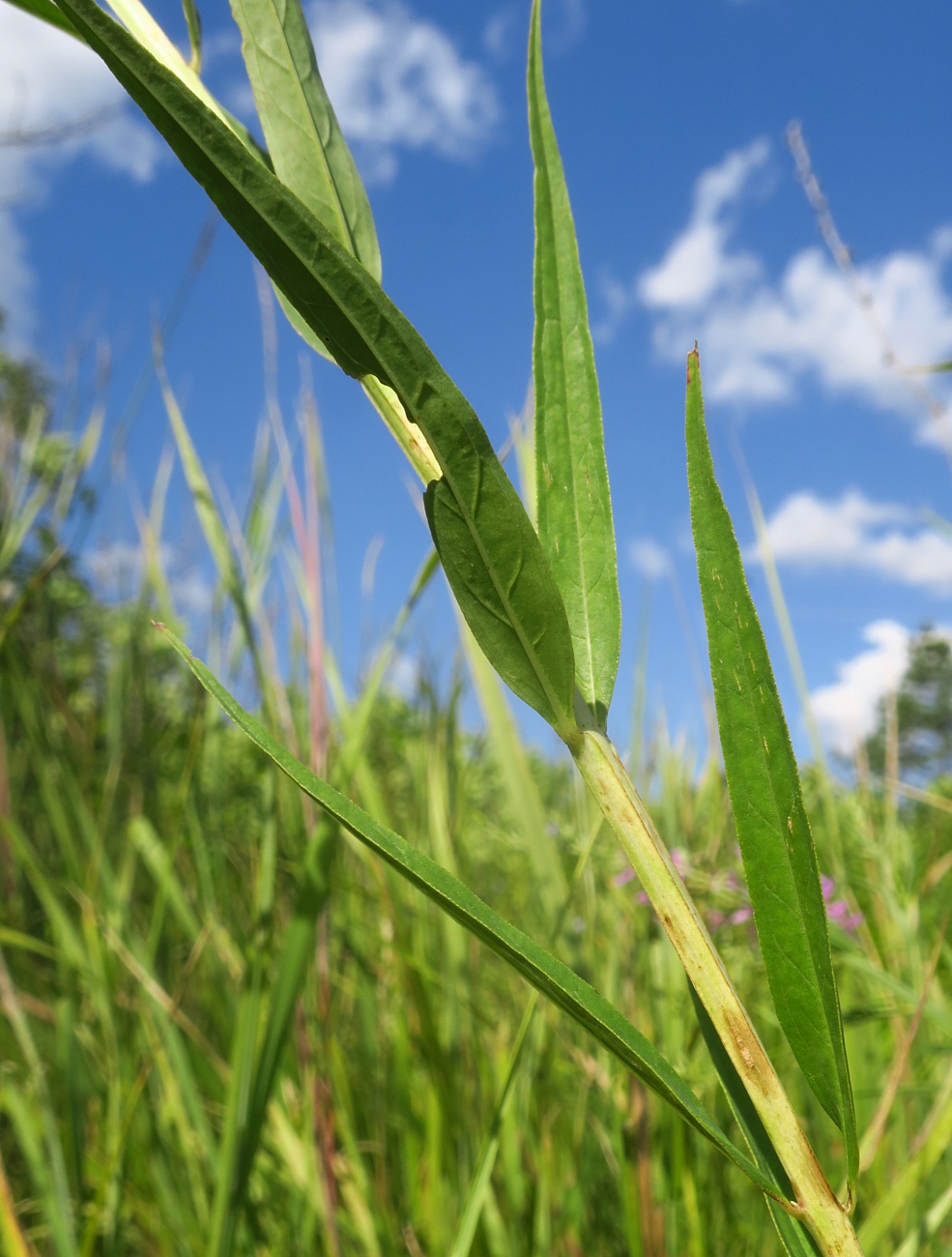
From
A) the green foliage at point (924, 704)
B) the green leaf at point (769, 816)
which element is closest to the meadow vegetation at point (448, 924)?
the green leaf at point (769, 816)

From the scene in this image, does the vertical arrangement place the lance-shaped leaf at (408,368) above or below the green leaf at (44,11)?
below

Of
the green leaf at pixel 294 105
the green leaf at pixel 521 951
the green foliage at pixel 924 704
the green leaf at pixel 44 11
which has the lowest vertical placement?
the green leaf at pixel 521 951

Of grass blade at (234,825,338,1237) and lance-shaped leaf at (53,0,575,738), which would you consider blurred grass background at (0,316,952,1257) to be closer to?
grass blade at (234,825,338,1237)

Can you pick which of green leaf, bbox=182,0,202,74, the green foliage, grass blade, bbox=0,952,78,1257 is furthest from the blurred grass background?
the green foliage

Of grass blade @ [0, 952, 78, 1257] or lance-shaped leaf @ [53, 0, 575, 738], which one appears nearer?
lance-shaped leaf @ [53, 0, 575, 738]

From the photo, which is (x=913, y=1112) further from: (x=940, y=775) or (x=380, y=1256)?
(x=940, y=775)

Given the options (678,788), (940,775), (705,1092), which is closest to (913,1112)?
(705,1092)

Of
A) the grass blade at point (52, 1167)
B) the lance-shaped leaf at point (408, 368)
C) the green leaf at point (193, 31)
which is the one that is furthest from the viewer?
the grass blade at point (52, 1167)

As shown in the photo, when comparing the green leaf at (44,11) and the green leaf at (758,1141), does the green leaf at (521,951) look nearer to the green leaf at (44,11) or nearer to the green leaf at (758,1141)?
the green leaf at (758,1141)

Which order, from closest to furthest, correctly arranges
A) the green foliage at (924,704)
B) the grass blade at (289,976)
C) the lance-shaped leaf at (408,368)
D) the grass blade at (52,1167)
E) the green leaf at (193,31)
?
1. the lance-shaped leaf at (408,368)
2. the green leaf at (193,31)
3. the grass blade at (289,976)
4. the grass blade at (52,1167)
5. the green foliage at (924,704)
